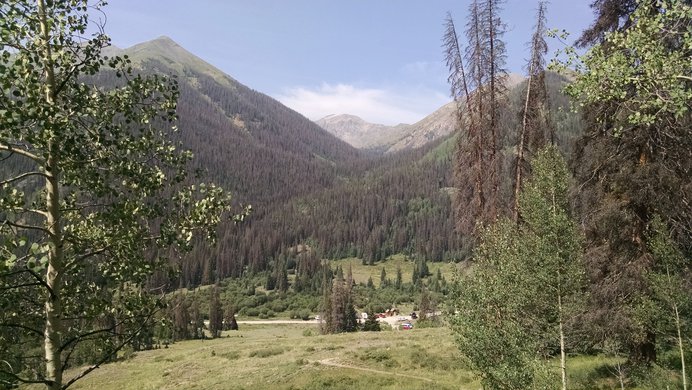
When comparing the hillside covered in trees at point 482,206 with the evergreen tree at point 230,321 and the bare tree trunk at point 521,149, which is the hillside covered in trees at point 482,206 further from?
the evergreen tree at point 230,321

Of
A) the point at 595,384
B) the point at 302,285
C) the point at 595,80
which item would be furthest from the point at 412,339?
the point at 302,285

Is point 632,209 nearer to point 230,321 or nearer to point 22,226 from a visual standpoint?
point 22,226

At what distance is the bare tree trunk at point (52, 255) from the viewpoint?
19.7 ft

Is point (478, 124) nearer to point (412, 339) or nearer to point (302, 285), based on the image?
point (412, 339)

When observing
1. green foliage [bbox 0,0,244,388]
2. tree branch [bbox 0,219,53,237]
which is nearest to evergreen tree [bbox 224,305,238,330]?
green foliage [bbox 0,0,244,388]

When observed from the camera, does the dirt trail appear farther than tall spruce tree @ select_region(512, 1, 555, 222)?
Yes

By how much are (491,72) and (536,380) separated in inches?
574

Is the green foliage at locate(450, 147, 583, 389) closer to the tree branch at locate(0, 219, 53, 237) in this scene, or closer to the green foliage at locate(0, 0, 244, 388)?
the green foliage at locate(0, 0, 244, 388)

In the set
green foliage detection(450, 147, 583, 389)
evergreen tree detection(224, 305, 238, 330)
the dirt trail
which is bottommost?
evergreen tree detection(224, 305, 238, 330)

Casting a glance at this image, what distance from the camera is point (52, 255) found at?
634cm

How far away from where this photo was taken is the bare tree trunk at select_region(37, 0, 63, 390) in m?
6.02

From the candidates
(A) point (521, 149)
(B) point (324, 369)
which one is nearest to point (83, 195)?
(A) point (521, 149)

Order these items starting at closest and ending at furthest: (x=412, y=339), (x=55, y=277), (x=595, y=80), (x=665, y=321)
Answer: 1. (x=55, y=277)
2. (x=595, y=80)
3. (x=665, y=321)
4. (x=412, y=339)

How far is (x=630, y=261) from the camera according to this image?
19.4 metres
